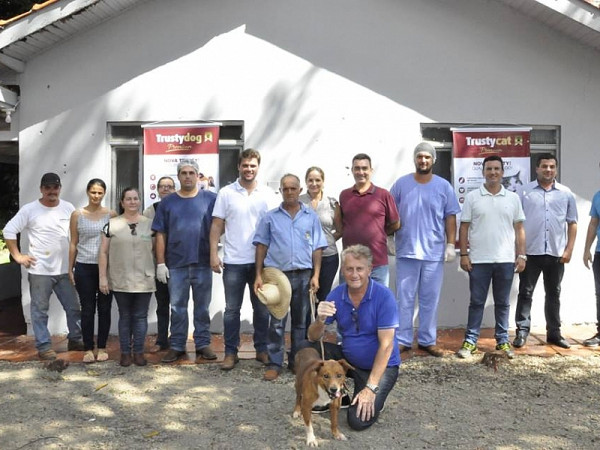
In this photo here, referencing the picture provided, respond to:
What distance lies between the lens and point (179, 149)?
7387 mm

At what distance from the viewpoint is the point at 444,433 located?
4.34 metres

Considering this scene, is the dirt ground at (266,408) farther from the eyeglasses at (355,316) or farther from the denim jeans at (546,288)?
the eyeglasses at (355,316)

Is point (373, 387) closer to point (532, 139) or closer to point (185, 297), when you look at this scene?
point (185, 297)

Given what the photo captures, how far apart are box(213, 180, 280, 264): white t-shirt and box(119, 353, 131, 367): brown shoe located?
133 centimetres

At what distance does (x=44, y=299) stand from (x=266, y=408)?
9.24 ft

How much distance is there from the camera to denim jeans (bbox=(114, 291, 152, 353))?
587cm

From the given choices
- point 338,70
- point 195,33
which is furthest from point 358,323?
point 195,33

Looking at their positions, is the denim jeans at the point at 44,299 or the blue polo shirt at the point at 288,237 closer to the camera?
the blue polo shirt at the point at 288,237

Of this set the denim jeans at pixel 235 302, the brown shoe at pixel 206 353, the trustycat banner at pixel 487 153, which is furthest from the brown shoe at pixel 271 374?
the trustycat banner at pixel 487 153

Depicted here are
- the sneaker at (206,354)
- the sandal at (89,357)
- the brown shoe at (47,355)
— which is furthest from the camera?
the brown shoe at (47,355)

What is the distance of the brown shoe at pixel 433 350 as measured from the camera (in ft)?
20.3

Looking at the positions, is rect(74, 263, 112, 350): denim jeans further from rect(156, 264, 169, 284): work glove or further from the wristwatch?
the wristwatch

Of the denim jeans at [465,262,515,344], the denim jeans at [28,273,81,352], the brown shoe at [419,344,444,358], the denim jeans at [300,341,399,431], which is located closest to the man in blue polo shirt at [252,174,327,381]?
the denim jeans at [300,341,399,431]

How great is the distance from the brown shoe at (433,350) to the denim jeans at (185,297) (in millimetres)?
2259
